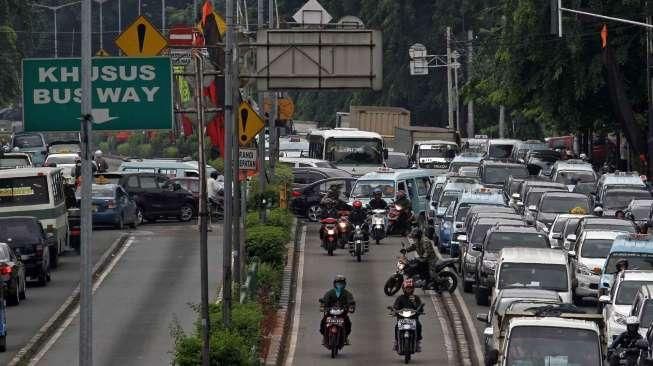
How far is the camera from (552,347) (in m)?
23.6

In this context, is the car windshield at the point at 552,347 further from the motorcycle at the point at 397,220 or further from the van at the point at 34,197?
the motorcycle at the point at 397,220

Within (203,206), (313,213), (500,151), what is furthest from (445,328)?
(500,151)

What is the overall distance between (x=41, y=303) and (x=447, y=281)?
885 cm

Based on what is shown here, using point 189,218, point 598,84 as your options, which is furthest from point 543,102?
point 189,218

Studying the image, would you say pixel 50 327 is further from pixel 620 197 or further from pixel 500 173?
pixel 500 173

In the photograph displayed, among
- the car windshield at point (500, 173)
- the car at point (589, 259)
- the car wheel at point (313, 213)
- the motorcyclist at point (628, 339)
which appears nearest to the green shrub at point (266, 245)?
the car at point (589, 259)

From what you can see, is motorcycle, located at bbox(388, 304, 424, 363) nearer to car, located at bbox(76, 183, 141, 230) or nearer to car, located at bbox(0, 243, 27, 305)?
car, located at bbox(0, 243, 27, 305)

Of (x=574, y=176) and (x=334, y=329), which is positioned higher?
(x=574, y=176)

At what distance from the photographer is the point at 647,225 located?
42.2 metres

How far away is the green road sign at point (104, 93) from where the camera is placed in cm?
2167

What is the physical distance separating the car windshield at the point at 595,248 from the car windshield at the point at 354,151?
3073cm

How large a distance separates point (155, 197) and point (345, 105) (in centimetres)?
6189

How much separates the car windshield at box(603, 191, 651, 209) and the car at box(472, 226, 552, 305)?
10.1 metres

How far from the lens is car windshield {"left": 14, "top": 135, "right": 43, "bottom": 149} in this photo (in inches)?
3250
